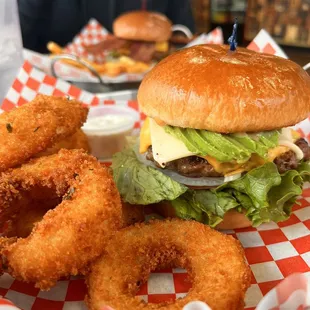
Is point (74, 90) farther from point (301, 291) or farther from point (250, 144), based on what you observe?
point (301, 291)

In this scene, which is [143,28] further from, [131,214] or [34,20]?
[131,214]

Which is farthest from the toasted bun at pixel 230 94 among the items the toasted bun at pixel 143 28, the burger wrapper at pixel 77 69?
the toasted bun at pixel 143 28

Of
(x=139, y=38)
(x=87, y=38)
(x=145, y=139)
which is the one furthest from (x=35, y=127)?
(x=87, y=38)

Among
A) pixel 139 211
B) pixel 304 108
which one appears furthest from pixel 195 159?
pixel 304 108

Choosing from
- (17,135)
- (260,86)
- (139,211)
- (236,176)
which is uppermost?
(260,86)

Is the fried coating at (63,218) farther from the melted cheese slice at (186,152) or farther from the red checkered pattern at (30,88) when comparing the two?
the red checkered pattern at (30,88)

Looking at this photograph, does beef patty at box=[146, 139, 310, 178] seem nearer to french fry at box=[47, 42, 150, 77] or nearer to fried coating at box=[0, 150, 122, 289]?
fried coating at box=[0, 150, 122, 289]
